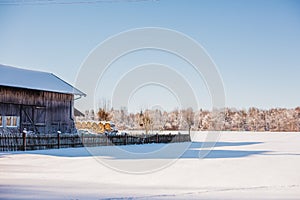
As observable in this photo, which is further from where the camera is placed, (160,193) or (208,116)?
(208,116)

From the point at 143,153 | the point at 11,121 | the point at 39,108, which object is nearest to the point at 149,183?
the point at 143,153

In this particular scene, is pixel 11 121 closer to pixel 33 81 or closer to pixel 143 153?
pixel 33 81

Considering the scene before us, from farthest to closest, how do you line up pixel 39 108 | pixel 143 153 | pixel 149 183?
pixel 39 108, pixel 143 153, pixel 149 183

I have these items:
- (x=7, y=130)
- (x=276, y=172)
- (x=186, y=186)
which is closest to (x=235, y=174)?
(x=276, y=172)

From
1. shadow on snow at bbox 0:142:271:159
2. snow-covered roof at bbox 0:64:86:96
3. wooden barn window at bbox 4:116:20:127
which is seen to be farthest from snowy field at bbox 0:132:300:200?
snow-covered roof at bbox 0:64:86:96

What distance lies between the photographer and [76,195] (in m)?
7.02

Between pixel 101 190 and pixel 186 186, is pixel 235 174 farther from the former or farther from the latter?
pixel 101 190

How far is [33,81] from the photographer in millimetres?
27031

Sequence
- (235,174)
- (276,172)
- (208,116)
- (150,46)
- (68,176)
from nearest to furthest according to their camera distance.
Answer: (68,176)
(235,174)
(276,172)
(150,46)
(208,116)

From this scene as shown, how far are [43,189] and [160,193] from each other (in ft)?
8.07

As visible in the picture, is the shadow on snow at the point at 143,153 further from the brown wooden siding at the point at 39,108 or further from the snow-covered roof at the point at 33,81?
the snow-covered roof at the point at 33,81

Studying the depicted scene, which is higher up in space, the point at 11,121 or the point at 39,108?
the point at 39,108

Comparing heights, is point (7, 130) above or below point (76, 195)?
above

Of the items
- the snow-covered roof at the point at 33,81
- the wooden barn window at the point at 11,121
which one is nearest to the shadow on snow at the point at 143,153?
the wooden barn window at the point at 11,121
